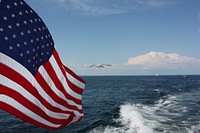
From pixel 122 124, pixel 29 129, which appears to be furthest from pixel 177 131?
pixel 29 129

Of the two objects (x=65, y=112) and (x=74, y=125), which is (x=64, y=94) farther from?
(x=74, y=125)

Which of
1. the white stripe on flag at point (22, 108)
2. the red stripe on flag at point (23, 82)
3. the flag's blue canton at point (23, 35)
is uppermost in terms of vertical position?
the flag's blue canton at point (23, 35)

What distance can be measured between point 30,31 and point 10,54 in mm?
899

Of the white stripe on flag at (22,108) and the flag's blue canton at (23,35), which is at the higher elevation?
the flag's blue canton at (23,35)

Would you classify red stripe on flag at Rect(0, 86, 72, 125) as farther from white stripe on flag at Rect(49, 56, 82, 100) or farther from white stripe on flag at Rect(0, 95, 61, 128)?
white stripe on flag at Rect(49, 56, 82, 100)

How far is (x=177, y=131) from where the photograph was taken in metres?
22.0

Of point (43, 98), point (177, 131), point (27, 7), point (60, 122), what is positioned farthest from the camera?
point (177, 131)

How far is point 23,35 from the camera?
21.8ft

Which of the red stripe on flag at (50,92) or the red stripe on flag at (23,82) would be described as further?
the red stripe on flag at (50,92)

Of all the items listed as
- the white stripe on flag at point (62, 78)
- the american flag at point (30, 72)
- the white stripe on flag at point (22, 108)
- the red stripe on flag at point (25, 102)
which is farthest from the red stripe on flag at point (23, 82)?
the white stripe on flag at point (62, 78)

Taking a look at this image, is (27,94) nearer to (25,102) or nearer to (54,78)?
(25,102)

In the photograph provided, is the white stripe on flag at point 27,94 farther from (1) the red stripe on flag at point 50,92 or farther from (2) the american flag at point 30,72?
(1) the red stripe on flag at point 50,92

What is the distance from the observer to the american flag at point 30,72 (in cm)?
632

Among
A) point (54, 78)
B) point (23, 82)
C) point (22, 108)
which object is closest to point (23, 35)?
point (23, 82)
